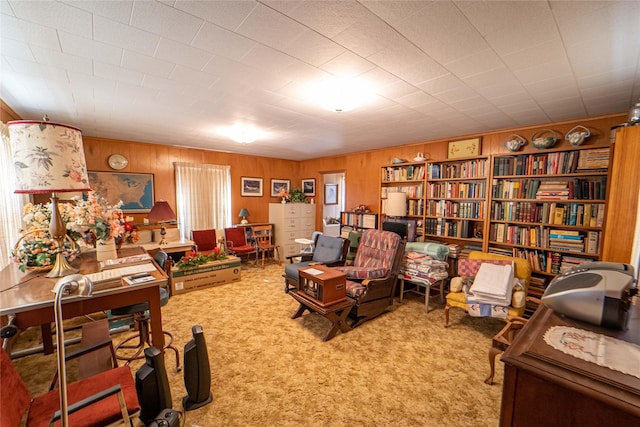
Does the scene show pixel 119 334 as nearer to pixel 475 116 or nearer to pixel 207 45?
pixel 207 45

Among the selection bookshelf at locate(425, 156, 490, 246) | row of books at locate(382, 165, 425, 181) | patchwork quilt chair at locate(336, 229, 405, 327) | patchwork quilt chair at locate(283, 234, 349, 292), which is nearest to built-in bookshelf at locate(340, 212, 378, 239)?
row of books at locate(382, 165, 425, 181)

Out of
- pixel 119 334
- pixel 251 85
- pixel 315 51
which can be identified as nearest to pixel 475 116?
pixel 315 51

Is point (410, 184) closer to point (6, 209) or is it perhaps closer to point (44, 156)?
point (44, 156)

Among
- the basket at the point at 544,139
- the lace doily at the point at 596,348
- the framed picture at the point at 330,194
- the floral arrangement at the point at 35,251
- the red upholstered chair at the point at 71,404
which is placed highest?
the basket at the point at 544,139

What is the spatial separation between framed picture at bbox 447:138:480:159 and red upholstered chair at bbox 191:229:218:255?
4.53 m

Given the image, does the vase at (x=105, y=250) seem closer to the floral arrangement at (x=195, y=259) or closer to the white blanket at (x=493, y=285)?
the floral arrangement at (x=195, y=259)

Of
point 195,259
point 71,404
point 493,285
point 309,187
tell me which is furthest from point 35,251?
point 309,187

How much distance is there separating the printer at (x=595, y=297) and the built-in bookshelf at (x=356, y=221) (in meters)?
3.78

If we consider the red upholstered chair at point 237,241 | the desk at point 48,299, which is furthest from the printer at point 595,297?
the red upholstered chair at point 237,241

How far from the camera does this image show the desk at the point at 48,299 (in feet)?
4.56

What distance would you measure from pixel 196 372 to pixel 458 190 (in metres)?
3.94

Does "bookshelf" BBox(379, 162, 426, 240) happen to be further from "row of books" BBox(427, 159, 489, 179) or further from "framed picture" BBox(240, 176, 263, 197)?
"framed picture" BBox(240, 176, 263, 197)

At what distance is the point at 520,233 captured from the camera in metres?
3.37

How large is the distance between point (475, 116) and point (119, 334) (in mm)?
4691
